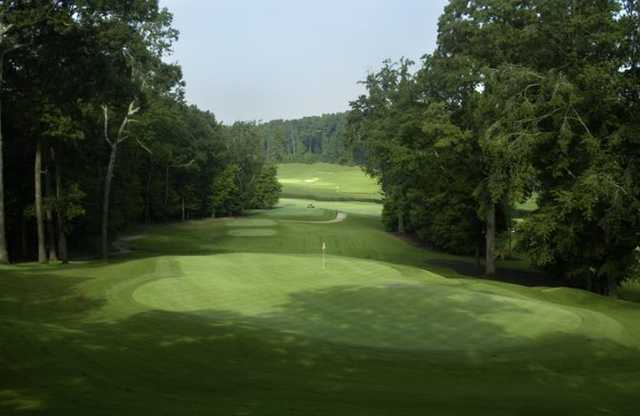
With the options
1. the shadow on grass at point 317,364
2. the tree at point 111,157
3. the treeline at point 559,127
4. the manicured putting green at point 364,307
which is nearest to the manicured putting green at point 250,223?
the tree at point 111,157

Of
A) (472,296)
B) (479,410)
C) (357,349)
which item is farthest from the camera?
(472,296)

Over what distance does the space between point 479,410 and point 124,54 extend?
3041 cm

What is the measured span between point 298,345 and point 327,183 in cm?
14507

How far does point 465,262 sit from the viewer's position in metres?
47.5

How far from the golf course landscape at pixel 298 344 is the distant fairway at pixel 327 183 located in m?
80.1

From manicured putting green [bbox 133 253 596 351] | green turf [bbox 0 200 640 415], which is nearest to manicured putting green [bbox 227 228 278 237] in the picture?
green turf [bbox 0 200 640 415]

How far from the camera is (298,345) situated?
13.0 meters

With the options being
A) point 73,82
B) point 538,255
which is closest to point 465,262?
point 538,255

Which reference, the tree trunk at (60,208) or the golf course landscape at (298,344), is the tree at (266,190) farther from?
the golf course landscape at (298,344)

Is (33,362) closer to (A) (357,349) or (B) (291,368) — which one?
(B) (291,368)

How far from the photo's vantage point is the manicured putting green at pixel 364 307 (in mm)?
14203

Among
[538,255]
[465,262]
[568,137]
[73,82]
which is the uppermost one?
[73,82]

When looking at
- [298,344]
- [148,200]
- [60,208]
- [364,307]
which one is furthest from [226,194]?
[298,344]

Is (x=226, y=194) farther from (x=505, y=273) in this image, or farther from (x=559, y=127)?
(x=559, y=127)
